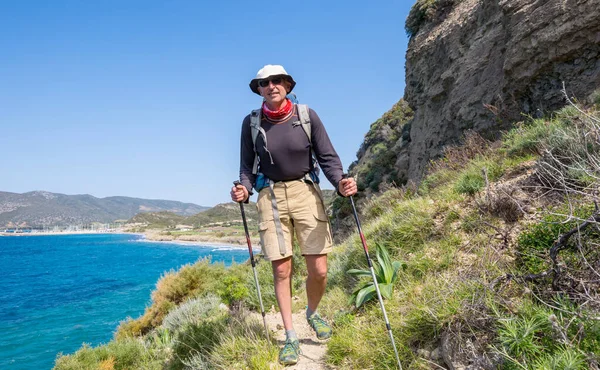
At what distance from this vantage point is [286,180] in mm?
3832

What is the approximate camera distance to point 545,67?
8734mm

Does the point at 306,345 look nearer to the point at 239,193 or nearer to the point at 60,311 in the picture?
the point at 239,193

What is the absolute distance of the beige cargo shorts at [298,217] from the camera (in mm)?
3736

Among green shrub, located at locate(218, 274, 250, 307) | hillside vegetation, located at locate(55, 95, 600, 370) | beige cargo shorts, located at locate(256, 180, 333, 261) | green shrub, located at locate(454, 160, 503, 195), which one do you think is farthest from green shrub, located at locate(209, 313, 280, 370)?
green shrub, located at locate(454, 160, 503, 195)

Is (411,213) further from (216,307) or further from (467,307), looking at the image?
(216,307)

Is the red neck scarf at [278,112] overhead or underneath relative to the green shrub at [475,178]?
overhead

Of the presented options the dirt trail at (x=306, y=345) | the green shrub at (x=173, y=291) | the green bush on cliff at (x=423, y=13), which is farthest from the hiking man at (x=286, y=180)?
the green bush on cliff at (x=423, y=13)

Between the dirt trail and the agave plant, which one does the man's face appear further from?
the dirt trail

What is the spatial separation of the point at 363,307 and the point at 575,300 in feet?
8.29

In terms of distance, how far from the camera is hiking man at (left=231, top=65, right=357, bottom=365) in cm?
371

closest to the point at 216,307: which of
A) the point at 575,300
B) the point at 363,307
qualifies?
the point at 363,307

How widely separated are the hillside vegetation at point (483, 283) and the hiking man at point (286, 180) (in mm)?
863

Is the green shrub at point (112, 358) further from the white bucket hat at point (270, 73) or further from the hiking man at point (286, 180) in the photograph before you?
the white bucket hat at point (270, 73)

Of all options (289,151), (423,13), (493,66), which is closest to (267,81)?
(289,151)
